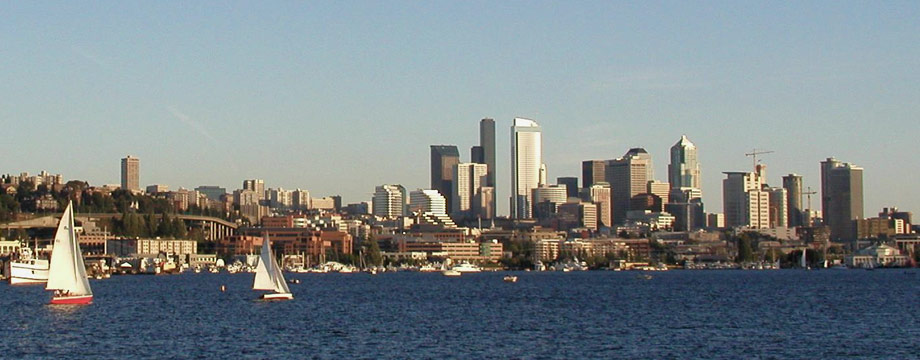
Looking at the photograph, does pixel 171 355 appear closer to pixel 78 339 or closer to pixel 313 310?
pixel 78 339

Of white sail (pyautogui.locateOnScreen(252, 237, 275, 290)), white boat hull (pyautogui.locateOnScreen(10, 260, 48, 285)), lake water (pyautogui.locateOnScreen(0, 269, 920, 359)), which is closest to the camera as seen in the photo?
lake water (pyautogui.locateOnScreen(0, 269, 920, 359))

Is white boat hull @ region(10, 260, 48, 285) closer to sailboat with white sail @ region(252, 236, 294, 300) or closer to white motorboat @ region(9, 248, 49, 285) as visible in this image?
white motorboat @ region(9, 248, 49, 285)

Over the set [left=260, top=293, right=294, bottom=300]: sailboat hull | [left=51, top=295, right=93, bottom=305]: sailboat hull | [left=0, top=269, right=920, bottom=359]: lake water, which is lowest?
[left=0, top=269, right=920, bottom=359]: lake water

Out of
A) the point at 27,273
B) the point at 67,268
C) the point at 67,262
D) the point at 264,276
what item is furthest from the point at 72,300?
the point at 27,273

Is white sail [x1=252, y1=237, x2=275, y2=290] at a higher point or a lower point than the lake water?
higher

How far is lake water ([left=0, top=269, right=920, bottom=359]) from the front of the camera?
5556cm

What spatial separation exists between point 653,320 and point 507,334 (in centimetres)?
1220

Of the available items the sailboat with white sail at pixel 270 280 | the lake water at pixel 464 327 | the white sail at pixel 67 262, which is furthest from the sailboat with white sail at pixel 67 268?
the sailboat with white sail at pixel 270 280

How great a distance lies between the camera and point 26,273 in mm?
129875

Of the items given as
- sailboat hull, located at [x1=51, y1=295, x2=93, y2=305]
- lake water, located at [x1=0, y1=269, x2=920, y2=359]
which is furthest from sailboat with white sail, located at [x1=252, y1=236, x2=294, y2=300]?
sailboat hull, located at [x1=51, y1=295, x2=93, y2=305]

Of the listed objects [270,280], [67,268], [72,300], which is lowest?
[72,300]

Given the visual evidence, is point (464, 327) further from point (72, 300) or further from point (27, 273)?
point (27, 273)

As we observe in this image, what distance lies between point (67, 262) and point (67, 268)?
26.2 inches

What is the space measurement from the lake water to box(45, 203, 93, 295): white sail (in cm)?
128
